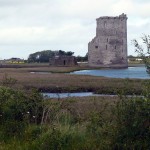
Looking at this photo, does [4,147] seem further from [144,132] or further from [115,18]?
[115,18]

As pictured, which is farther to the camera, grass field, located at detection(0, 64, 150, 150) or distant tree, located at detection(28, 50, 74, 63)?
distant tree, located at detection(28, 50, 74, 63)

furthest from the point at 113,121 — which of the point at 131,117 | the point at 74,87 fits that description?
the point at 74,87

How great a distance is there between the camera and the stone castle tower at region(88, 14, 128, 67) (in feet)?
244

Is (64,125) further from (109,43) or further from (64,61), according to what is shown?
(64,61)

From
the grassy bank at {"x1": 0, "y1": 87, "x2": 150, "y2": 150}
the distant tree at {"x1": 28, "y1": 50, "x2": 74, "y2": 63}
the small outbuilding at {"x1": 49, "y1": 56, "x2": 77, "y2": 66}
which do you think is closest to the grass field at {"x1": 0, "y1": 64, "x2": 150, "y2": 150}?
the grassy bank at {"x1": 0, "y1": 87, "x2": 150, "y2": 150}

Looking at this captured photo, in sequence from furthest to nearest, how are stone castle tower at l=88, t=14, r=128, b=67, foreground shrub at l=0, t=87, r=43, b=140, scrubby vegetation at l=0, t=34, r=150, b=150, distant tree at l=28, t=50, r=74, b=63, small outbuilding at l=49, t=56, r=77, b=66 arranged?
distant tree at l=28, t=50, r=74, b=63, small outbuilding at l=49, t=56, r=77, b=66, stone castle tower at l=88, t=14, r=128, b=67, foreground shrub at l=0, t=87, r=43, b=140, scrubby vegetation at l=0, t=34, r=150, b=150

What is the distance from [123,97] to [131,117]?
0.60 meters

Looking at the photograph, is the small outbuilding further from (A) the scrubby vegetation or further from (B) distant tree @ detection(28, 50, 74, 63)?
(A) the scrubby vegetation

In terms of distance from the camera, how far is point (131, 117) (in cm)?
851

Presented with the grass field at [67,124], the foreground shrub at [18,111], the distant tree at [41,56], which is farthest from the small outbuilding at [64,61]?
the grass field at [67,124]

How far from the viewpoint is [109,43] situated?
2955 inches

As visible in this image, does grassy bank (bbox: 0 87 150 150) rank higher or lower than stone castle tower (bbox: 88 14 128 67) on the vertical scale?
lower

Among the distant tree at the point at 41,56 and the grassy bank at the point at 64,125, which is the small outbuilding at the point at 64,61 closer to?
the distant tree at the point at 41,56

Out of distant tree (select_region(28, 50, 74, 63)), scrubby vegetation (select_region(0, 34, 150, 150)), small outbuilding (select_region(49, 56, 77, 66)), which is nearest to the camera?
scrubby vegetation (select_region(0, 34, 150, 150))
